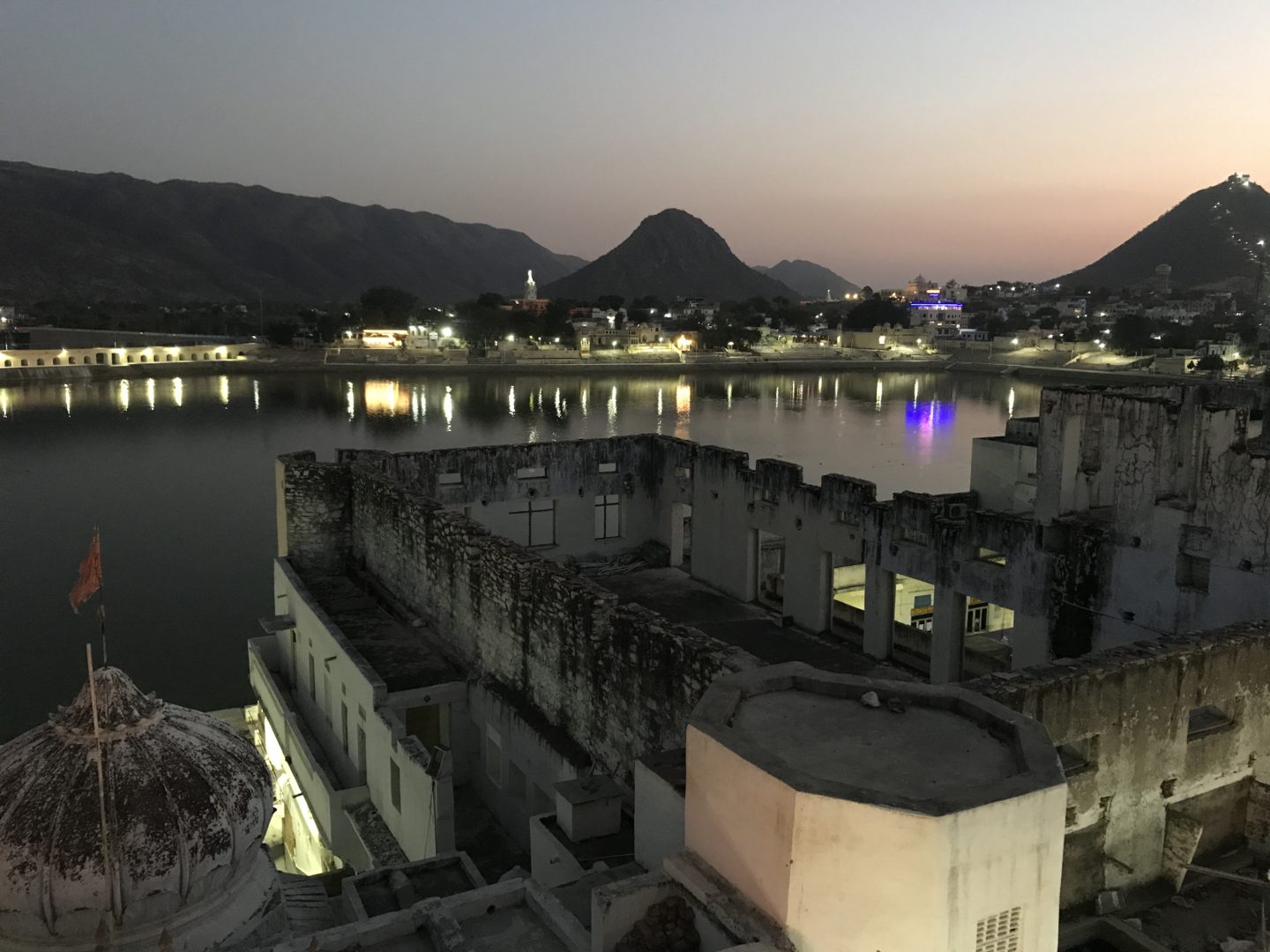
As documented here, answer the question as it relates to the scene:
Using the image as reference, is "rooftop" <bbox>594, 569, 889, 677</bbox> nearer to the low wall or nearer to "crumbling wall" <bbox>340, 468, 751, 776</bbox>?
"crumbling wall" <bbox>340, 468, 751, 776</bbox>

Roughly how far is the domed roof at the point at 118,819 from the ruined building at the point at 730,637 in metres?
2.40

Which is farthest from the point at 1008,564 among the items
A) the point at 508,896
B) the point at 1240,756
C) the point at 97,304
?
the point at 97,304

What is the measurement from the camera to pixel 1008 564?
14.7 meters

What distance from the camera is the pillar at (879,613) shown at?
54.5 feet

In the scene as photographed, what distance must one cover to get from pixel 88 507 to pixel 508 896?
138ft

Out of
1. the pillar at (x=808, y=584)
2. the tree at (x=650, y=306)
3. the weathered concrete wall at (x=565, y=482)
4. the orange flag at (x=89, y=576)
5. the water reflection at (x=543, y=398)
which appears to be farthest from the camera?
the tree at (x=650, y=306)

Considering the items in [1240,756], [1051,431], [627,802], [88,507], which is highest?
[1051,431]

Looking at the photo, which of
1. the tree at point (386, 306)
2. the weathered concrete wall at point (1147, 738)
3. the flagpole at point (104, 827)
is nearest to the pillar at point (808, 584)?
the weathered concrete wall at point (1147, 738)

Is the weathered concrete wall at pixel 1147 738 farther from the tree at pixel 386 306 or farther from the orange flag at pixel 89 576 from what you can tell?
the tree at pixel 386 306

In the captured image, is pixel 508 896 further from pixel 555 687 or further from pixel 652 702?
pixel 555 687

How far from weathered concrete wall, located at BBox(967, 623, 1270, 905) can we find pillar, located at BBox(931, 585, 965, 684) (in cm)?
572

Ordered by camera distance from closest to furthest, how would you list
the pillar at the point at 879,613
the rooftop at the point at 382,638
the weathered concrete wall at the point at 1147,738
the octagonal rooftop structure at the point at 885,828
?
the octagonal rooftop structure at the point at 885,828 < the weathered concrete wall at the point at 1147,738 < the rooftop at the point at 382,638 < the pillar at the point at 879,613

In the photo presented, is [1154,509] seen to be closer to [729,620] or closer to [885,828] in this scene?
[729,620]

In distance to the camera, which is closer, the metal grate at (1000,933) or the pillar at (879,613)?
the metal grate at (1000,933)
